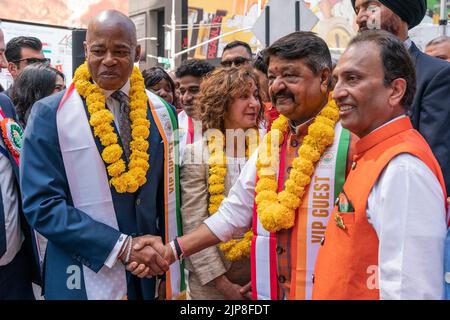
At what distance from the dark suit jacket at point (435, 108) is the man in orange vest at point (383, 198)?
706mm

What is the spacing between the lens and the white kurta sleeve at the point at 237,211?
312 centimetres

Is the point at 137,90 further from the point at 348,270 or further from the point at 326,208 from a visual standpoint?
the point at 348,270

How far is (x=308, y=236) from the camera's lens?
2764 millimetres

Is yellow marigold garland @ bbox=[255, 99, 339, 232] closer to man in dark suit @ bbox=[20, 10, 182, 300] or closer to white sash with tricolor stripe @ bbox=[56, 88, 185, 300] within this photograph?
man in dark suit @ bbox=[20, 10, 182, 300]

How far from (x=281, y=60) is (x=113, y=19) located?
104cm

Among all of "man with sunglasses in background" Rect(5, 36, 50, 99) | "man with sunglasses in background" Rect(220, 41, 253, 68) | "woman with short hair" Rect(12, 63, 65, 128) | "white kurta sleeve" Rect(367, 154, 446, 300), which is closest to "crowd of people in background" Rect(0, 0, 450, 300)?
"white kurta sleeve" Rect(367, 154, 446, 300)

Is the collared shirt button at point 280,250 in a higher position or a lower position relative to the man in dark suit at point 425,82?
lower

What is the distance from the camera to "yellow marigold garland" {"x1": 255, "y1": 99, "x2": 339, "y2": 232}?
110 inches

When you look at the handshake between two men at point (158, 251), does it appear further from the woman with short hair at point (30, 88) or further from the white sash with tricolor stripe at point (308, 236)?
the woman with short hair at point (30, 88)

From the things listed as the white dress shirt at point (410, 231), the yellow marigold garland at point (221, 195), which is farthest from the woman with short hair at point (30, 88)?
the white dress shirt at point (410, 231)

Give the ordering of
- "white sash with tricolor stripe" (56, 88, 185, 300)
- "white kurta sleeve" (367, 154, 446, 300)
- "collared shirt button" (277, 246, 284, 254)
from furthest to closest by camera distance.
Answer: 1. "white sash with tricolor stripe" (56, 88, 185, 300)
2. "collared shirt button" (277, 246, 284, 254)
3. "white kurta sleeve" (367, 154, 446, 300)

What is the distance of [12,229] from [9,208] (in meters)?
0.14

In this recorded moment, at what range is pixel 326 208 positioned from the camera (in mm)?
2738
